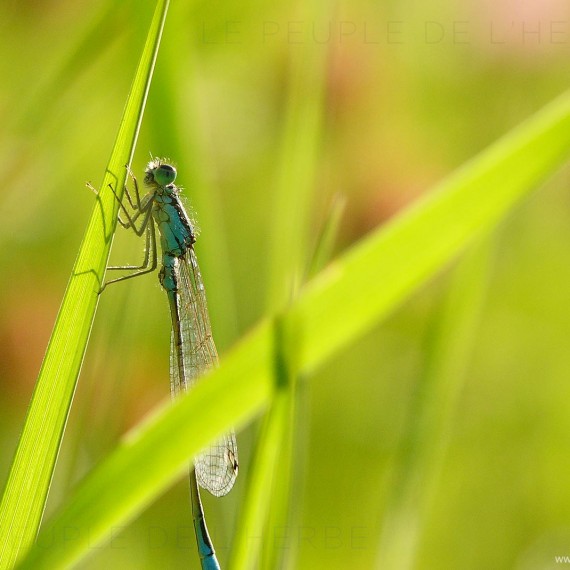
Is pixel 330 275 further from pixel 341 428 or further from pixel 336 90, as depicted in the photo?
pixel 341 428

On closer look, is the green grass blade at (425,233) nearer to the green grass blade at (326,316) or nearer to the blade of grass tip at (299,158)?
the green grass blade at (326,316)

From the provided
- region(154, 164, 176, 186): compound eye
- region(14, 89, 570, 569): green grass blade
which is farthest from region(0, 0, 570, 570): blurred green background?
region(14, 89, 570, 569): green grass blade

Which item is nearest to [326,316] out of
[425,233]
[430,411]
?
[425,233]

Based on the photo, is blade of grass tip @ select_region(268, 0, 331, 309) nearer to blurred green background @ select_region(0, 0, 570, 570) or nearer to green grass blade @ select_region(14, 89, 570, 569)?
blurred green background @ select_region(0, 0, 570, 570)

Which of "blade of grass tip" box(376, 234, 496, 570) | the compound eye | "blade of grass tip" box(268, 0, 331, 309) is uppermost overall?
the compound eye

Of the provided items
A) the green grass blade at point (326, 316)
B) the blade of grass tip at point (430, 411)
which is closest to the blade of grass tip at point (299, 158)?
the blade of grass tip at point (430, 411)

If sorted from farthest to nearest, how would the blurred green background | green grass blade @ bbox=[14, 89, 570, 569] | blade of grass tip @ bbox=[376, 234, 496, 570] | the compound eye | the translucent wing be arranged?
the compound eye → the translucent wing → the blurred green background → blade of grass tip @ bbox=[376, 234, 496, 570] → green grass blade @ bbox=[14, 89, 570, 569]

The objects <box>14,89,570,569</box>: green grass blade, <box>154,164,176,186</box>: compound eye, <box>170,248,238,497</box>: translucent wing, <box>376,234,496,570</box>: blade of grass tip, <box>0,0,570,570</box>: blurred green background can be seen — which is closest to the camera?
<box>14,89,570,569</box>: green grass blade
